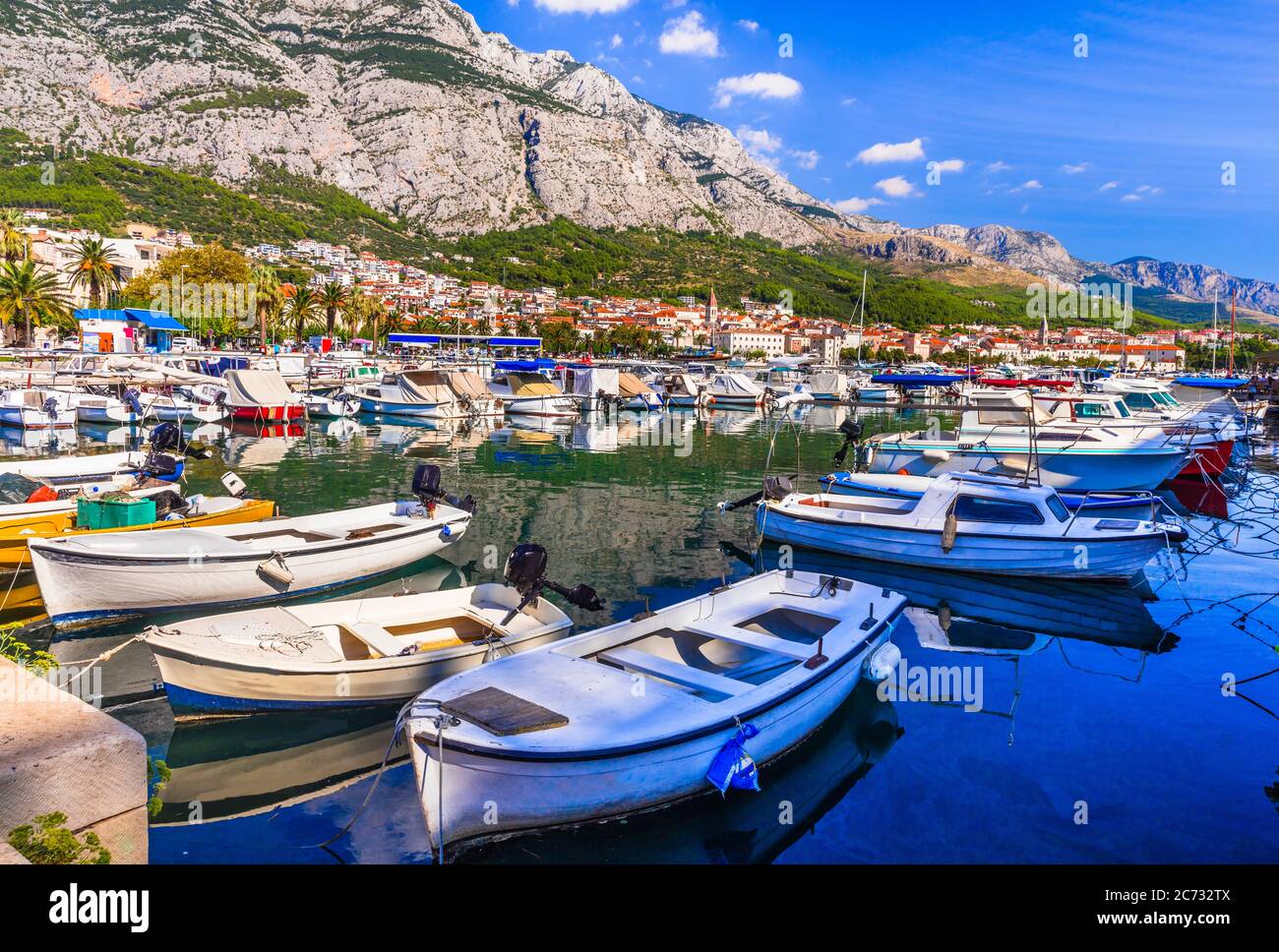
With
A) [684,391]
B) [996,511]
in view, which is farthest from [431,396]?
[996,511]

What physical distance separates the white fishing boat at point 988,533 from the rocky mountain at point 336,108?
434 feet

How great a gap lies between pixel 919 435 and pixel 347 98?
550 ft

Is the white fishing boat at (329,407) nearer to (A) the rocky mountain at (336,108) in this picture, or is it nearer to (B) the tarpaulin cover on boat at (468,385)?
(B) the tarpaulin cover on boat at (468,385)

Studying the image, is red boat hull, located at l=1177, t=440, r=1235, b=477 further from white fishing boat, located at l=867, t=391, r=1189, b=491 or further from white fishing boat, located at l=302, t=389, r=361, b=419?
white fishing boat, located at l=302, t=389, r=361, b=419

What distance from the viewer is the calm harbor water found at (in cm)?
686

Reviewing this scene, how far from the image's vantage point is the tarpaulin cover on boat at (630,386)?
51.8 metres

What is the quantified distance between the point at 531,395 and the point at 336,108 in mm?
139655

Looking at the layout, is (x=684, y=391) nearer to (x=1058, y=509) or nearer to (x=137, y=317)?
(x=1058, y=509)

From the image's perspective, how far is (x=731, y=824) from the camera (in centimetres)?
715

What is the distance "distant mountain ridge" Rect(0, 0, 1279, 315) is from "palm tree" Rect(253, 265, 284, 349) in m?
76.2

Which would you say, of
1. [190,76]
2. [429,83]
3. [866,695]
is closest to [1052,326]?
[429,83]

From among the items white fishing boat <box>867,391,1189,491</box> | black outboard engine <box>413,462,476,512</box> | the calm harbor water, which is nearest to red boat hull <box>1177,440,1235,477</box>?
white fishing boat <box>867,391,1189,491</box>
